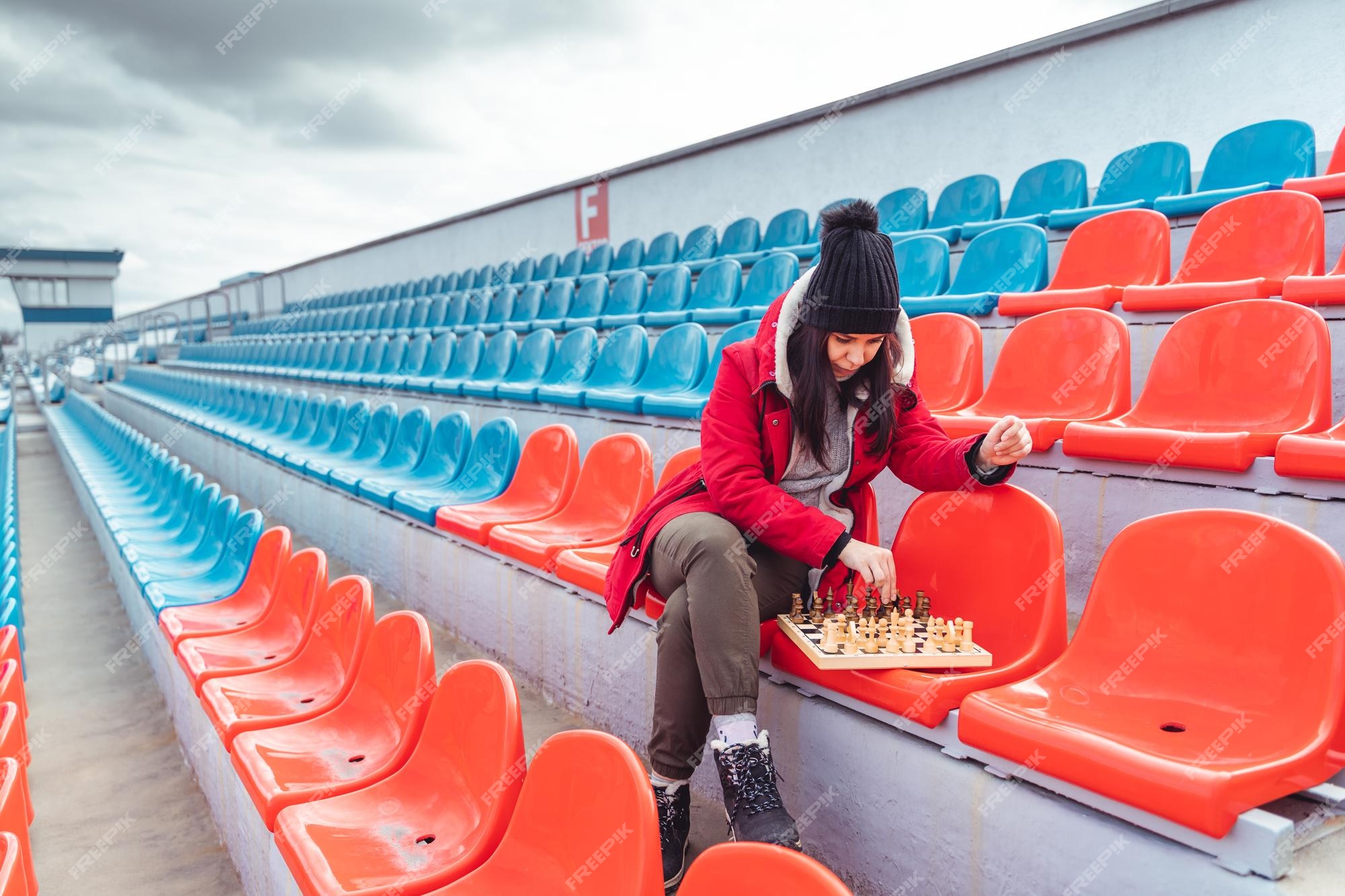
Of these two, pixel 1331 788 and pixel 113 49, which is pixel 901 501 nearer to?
pixel 1331 788

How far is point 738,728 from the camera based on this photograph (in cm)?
131

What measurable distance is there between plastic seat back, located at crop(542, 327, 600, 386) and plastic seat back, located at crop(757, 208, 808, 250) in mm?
1543

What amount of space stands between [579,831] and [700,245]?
5179 mm

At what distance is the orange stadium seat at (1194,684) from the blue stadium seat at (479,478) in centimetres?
217

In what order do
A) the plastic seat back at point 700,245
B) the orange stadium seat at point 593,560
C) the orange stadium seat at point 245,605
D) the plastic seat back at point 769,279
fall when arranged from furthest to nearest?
the plastic seat back at point 700,245 < the plastic seat back at point 769,279 < the orange stadium seat at point 245,605 < the orange stadium seat at point 593,560

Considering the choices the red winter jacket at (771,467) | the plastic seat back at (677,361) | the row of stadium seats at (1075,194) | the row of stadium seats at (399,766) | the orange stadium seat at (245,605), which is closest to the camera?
the row of stadium seats at (399,766)

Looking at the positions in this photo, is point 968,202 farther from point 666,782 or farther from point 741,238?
point 666,782

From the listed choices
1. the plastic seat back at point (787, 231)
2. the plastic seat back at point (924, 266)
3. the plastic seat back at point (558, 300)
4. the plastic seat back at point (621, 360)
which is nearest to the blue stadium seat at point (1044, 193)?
the plastic seat back at point (924, 266)

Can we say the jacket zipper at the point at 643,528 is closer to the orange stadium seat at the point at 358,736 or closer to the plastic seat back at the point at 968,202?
the orange stadium seat at the point at 358,736

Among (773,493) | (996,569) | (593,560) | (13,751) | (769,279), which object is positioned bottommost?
(13,751)

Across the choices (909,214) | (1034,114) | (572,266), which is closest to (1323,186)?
(909,214)

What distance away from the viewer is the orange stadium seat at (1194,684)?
0.92m

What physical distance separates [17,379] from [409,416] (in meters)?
20.8

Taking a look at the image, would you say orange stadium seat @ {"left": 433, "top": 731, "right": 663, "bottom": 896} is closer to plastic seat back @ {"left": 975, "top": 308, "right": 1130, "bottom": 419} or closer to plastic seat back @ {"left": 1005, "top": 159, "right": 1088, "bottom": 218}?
plastic seat back @ {"left": 975, "top": 308, "right": 1130, "bottom": 419}
